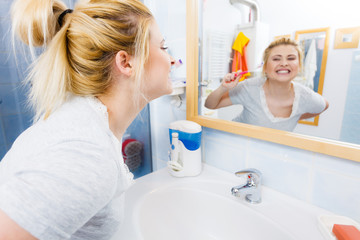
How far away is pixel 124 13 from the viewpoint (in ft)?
1.72

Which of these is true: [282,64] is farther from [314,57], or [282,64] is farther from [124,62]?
[124,62]

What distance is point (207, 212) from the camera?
0.83 m

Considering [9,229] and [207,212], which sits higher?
[9,229]

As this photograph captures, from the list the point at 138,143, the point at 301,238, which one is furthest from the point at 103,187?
the point at 138,143

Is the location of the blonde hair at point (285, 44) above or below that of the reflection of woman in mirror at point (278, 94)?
above

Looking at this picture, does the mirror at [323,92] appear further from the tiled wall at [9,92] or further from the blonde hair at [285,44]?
the tiled wall at [9,92]

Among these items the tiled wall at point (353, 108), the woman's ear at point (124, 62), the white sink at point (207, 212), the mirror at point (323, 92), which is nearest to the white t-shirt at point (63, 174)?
the woman's ear at point (124, 62)

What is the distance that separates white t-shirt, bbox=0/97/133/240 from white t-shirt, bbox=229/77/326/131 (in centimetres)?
51

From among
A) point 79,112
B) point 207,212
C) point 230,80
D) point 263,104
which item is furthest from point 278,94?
point 79,112

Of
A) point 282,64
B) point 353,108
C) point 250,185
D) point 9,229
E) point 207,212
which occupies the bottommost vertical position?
→ point 207,212

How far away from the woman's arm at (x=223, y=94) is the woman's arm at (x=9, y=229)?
0.74m

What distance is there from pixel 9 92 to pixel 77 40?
52cm

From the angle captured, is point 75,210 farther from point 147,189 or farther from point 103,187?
point 147,189

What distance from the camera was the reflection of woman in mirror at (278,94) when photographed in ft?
2.24
